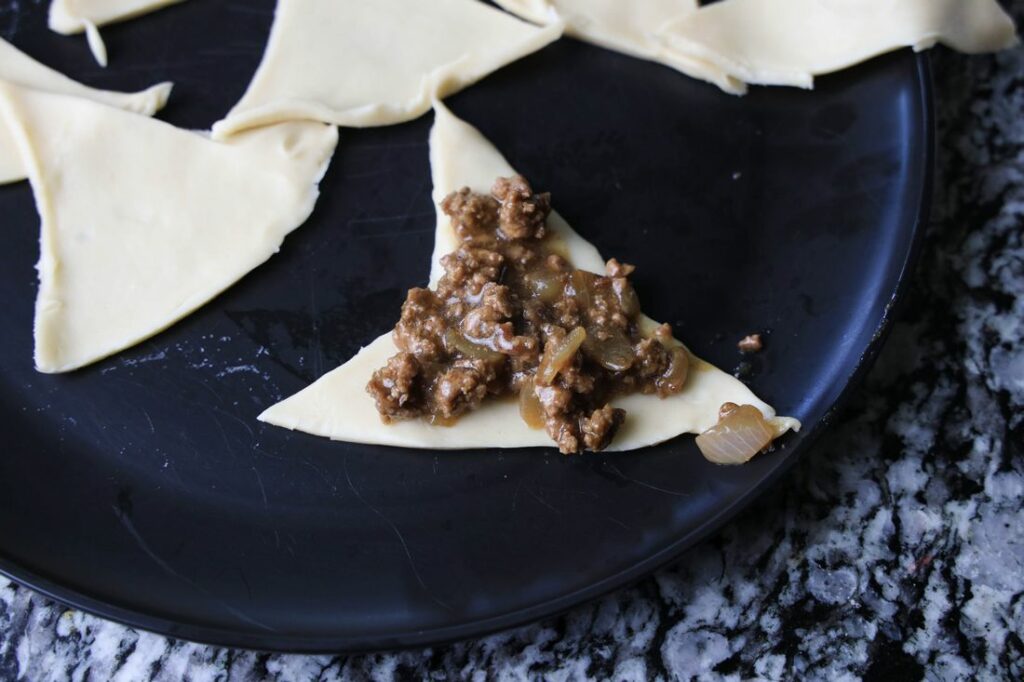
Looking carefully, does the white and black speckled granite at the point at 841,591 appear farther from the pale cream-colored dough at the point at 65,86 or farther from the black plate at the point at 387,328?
the pale cream-colored dough at the point at 65,86

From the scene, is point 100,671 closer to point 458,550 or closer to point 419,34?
point 458,550

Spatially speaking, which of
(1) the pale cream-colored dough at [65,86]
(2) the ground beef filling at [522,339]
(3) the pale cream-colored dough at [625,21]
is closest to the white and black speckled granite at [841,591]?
(2) the ground beef filling at [522,339]

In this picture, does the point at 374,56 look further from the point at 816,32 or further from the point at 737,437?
the point at 737,437

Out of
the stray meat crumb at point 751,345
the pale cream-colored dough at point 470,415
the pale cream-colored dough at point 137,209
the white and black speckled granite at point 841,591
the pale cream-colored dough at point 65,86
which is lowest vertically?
the white and black speckled granite at point 841,591

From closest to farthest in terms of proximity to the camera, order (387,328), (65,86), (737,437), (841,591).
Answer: (737,437) < (841,591) < (387,328) < (65,86)

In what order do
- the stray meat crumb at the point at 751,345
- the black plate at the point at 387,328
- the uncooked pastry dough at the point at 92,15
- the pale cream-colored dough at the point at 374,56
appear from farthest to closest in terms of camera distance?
the uncooked pastry dough at the point at 92,15
the pale cream-colored dough at the point at 374,56
the stray meat crumb at the point at 751,345
the black plate at the point at 387,328

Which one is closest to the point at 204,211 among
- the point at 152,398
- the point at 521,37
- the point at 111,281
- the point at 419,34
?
the point at 111,281

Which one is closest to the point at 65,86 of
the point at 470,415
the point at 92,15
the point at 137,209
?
the point at 92,15
